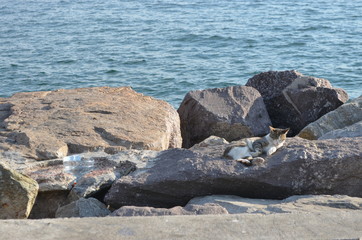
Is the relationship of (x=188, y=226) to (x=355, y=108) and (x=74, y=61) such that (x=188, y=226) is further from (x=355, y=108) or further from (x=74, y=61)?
(x=74, y=61)

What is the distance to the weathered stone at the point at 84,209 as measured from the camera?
540 centimetres

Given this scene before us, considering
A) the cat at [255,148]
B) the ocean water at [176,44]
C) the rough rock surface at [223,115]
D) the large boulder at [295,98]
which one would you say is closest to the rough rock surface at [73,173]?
the cat at [255,148]

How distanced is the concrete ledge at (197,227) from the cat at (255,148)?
1636 mm

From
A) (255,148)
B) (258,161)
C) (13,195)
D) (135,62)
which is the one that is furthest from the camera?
(135,62)

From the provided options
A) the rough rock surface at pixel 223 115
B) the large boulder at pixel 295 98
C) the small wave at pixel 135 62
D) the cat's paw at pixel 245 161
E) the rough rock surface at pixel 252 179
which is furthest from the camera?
the small wave at pixel 135 62

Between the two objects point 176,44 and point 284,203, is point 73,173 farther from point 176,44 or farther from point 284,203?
point 176,44

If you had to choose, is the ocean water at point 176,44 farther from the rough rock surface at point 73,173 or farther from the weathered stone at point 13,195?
the weathered stone at point 13,195

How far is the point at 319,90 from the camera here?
31.0 ft

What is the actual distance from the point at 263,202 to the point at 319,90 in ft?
14.8

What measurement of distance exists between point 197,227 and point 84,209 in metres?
1.76

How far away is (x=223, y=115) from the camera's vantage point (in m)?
8.89

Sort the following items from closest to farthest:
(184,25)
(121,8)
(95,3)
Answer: (184,25) → (121,8) → (95,3)

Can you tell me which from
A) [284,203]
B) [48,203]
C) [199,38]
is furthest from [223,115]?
[199,38]

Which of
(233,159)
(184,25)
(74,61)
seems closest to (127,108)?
(233,159)
